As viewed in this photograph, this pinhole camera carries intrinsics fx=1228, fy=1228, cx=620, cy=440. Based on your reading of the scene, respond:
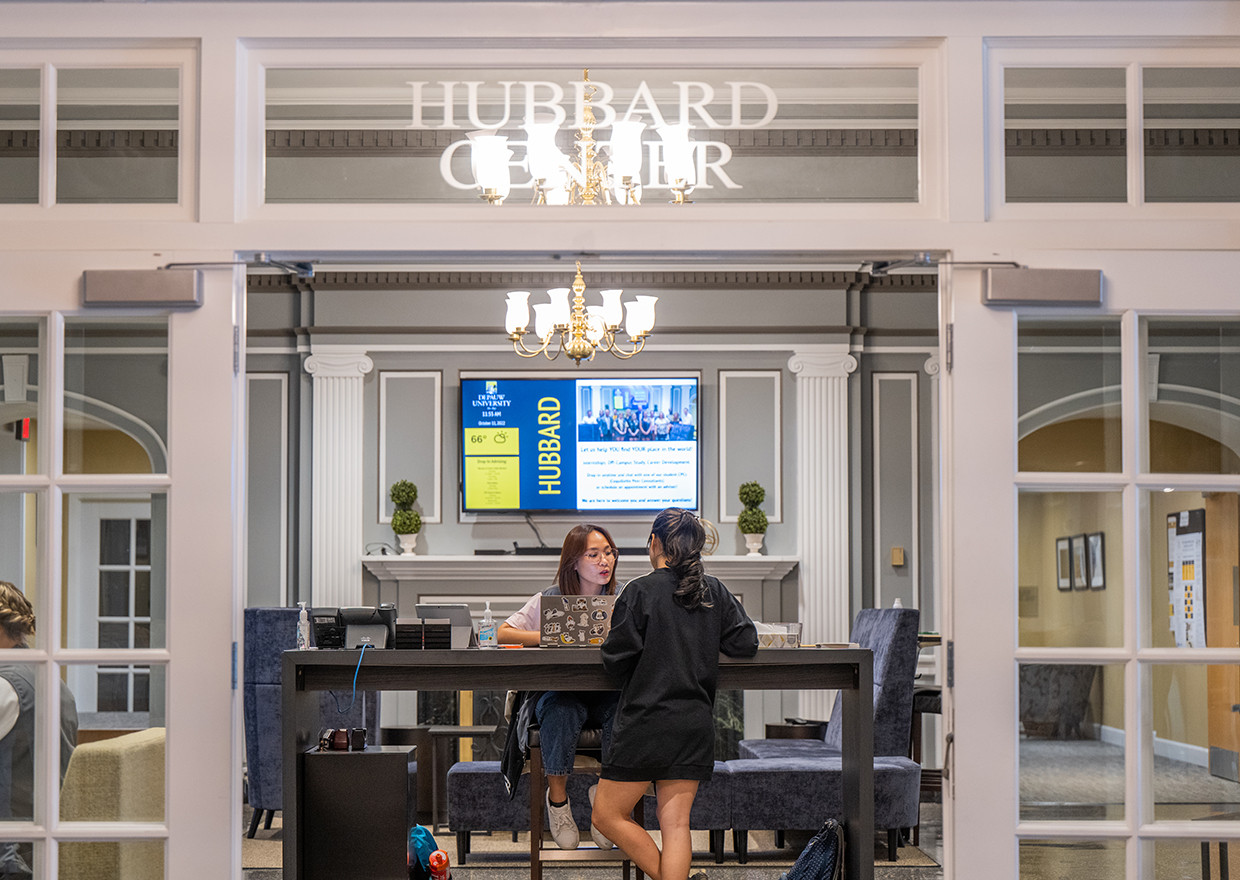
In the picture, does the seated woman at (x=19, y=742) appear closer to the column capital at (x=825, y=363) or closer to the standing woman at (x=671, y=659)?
the standing woman at (x=671, y=659)

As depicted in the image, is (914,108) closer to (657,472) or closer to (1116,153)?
(1116,153)

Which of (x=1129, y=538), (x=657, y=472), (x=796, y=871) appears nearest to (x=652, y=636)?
(x=796, y=871)

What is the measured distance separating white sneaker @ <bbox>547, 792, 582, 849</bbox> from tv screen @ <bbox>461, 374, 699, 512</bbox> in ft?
10.5

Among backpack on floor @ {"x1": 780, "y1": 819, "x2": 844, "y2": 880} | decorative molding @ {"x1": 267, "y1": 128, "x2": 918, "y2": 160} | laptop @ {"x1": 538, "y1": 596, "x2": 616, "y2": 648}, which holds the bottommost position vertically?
backpack on floor @ {"x1": 780, "y1": 819, "x2": 844, "y2": 880}

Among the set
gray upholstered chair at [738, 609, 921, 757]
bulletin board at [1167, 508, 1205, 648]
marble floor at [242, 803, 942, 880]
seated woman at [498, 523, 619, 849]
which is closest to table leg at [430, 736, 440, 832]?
marble floor at [242, 803, 942, 880]

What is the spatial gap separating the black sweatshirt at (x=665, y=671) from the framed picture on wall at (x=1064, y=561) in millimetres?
874

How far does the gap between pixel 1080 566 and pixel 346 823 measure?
209 centimetres

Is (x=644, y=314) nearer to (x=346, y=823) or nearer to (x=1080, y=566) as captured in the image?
(x=346, y=823)

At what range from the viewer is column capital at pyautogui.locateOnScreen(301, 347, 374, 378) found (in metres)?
7.49

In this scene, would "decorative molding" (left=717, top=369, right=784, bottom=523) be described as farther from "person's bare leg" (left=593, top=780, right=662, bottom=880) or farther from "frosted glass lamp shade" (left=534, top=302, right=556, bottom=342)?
"person's bare leg" (left=593, top=780, right=662, bottom=880)

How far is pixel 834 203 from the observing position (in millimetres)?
3109

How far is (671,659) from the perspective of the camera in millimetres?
3449

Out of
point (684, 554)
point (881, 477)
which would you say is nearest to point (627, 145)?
point (684, 554)

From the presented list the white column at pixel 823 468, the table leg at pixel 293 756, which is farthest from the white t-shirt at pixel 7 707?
the white column at pixel 823 468
